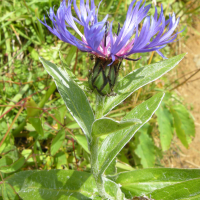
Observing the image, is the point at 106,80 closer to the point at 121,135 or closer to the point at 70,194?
the point at 121,135

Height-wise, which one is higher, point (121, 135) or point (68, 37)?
point (68, 37)

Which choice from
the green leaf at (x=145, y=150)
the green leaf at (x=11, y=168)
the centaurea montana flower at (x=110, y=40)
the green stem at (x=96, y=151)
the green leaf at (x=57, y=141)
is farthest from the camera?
the green leaf at (x=145, y=150)

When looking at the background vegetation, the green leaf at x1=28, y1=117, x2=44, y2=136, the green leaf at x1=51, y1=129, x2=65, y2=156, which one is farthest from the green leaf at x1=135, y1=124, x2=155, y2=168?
the green leaf at x1=28, y1=117, x2=44, y2=136

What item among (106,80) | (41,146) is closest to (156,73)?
(106,80)

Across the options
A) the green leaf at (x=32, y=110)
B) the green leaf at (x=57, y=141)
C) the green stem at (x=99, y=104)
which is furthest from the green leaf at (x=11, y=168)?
the green stem at (x=99, y=104)

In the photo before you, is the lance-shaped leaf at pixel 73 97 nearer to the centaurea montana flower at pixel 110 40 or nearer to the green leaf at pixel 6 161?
the centaurea montana flower at pixel 110 40

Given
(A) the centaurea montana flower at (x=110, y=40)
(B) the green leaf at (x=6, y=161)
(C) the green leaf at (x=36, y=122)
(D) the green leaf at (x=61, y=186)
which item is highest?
(A) the centaurea montana flower at (x=110, y=40)

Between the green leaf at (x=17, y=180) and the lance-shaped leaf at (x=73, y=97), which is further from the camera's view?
the green leaf at (x=17, y=180)

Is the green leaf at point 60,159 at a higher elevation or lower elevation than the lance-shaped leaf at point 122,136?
lower
